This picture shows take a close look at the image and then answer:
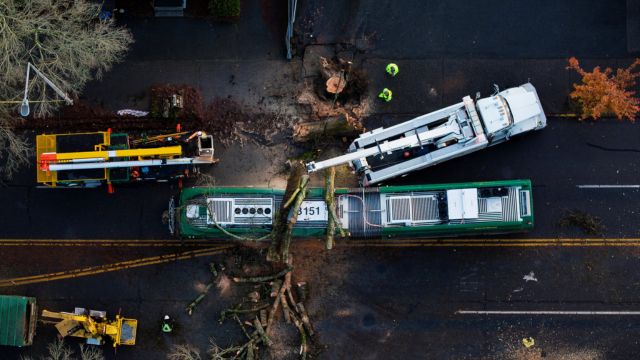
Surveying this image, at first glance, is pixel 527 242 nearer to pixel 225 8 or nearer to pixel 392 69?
pixel 392 69

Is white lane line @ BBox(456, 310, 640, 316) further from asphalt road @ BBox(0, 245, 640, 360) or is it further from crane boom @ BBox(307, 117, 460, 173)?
crane boom @ BBox(307, 117, 460, 173)

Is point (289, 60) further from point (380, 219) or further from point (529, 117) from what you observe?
point (529, 117)

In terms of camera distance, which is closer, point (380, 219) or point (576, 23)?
point (380, 219)

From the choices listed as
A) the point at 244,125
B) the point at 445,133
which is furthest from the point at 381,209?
the point at 244,125

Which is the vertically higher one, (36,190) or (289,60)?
(289,60)

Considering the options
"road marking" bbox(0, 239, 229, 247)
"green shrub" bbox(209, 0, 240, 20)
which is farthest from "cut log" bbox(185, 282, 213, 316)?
"green shrub" bbox(209, 0, 240, 20)

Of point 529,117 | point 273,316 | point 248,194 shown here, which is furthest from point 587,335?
point 248,194

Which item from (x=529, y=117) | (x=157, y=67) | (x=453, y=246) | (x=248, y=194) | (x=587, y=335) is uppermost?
(x=157, y=67)
